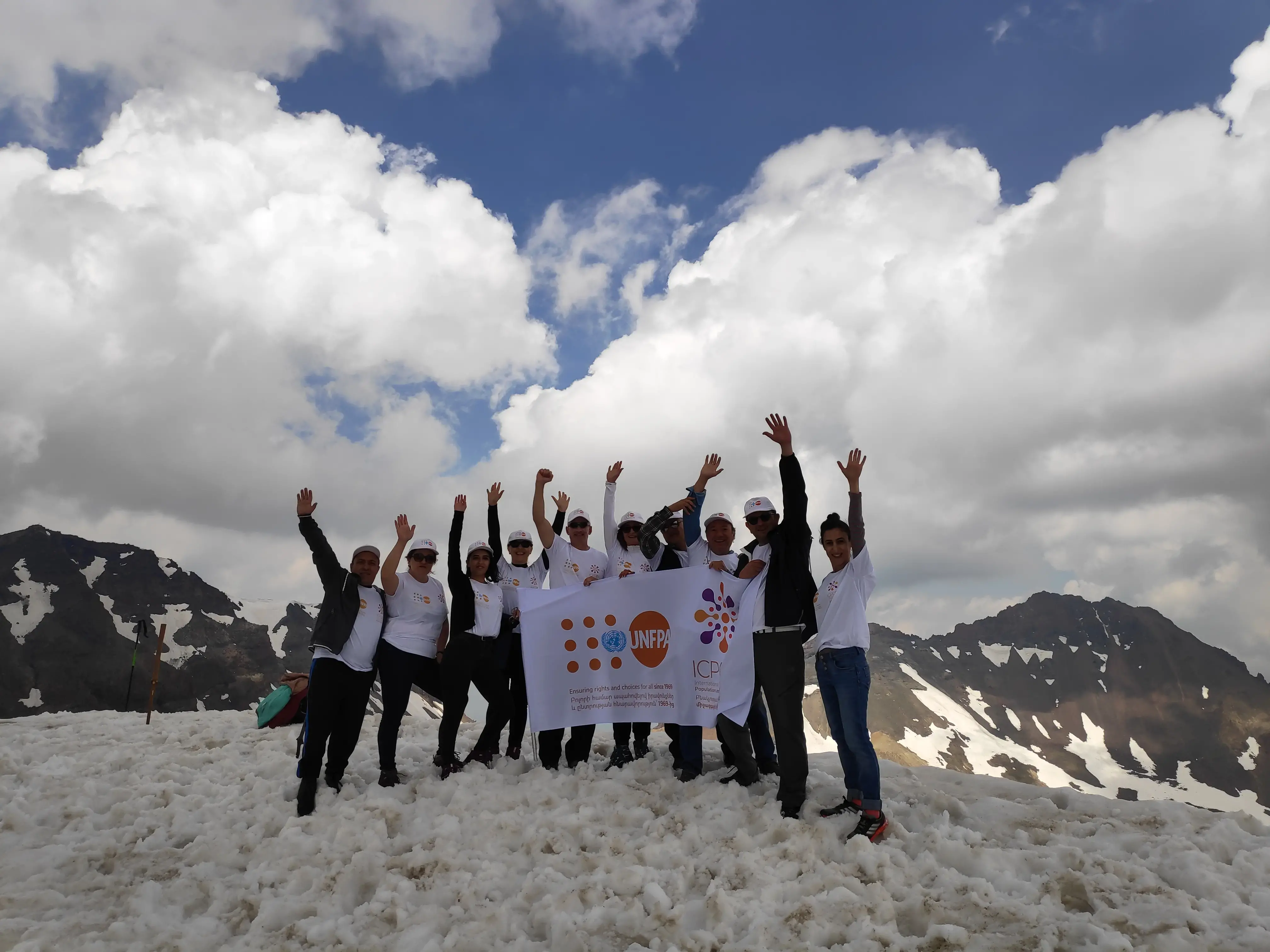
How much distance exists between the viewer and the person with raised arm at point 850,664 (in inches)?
261

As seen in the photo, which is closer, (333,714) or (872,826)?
(872,826)

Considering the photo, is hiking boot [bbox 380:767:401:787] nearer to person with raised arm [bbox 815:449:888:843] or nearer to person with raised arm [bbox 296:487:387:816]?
person with raised arm [bbox 296:487:387:816]

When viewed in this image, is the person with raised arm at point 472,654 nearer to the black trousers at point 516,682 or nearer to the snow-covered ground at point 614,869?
the black trousers at point 516,682

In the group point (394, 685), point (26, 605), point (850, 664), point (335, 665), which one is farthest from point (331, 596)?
point (26, 605)

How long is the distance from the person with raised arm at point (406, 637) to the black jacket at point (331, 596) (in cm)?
52

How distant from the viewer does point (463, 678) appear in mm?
8867

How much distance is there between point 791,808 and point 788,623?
1.73 meters

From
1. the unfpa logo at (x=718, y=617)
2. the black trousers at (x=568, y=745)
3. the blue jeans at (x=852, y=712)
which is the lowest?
the black trousers at (x=568, y=745)

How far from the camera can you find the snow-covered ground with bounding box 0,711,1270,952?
5.24m

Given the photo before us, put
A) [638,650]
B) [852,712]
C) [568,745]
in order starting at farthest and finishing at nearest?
[568,745], [638,650], [852,712]

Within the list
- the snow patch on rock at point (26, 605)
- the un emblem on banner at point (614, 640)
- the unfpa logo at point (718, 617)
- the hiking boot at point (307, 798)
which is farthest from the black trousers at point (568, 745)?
the snow patch on rock at point (26, 605)

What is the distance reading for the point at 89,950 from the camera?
534 centimetres

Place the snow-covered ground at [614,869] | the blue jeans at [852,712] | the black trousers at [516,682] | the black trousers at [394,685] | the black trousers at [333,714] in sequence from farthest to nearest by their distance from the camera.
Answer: the black trousers at [516,682], the black trousers at [394,685], the black trousers at [333,714], the blue jeans at [852,712], the snow-covered ground at [614,869]

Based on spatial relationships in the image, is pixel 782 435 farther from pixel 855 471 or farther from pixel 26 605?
pixel 26 605
